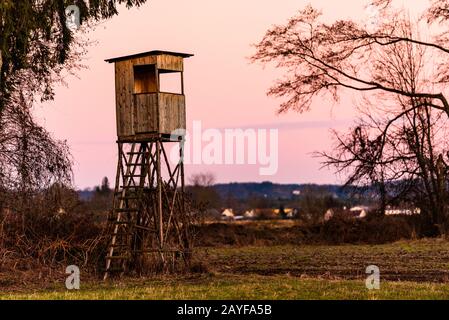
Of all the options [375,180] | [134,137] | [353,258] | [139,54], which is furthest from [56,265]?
[375,180]

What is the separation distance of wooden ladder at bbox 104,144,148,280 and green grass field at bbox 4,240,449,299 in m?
1.92

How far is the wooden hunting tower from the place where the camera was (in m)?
27.6

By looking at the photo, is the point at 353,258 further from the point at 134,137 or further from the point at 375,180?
the point at 134,137

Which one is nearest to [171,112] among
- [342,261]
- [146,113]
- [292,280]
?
[146,113]

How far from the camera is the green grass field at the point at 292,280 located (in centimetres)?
1994

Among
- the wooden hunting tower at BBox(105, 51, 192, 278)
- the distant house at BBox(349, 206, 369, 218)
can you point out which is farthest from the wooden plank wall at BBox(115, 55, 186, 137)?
the distant house at BBox(349, 206, 369, 218)

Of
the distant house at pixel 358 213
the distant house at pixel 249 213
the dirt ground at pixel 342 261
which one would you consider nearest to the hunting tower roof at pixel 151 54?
the dirt ground at pixel 342 261

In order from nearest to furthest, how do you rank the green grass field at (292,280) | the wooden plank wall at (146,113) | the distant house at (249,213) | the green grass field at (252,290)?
the green grass field at (252,290), the green grass field at (292,280), the wooden plank wall at (146,113), the distant house at (249,213)

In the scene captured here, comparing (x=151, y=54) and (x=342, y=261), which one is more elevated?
(x=151, y=54)

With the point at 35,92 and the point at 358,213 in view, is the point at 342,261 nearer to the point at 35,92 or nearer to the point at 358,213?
the point at 35,92

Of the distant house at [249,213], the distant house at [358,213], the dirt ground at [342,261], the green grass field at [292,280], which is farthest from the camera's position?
the distant house at [249,213]

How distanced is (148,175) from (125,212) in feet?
5.59

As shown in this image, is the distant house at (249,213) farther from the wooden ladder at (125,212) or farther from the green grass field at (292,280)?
the wooden ladder at (125,212)

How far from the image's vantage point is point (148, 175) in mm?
28188
